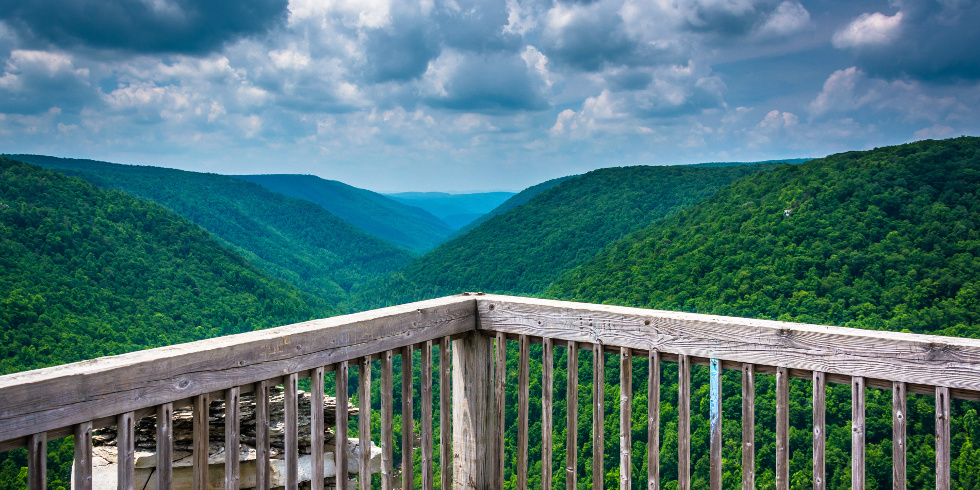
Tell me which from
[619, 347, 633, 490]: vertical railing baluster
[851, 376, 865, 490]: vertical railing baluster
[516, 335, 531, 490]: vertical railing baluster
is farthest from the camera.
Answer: [516, 335, 531, 490]: vertical railing baluster

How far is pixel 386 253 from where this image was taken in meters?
93.8

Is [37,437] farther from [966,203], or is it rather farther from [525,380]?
[966,203]

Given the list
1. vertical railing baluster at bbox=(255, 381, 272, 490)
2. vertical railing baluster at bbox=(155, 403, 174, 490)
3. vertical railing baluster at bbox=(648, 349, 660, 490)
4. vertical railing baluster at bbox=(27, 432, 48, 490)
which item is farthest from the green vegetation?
vertical railing baluster at bbox=(648, 349, 660, 490)

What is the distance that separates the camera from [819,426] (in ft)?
7.13

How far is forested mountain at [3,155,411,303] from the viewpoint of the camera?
2923 inches

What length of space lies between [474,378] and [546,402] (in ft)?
1.14

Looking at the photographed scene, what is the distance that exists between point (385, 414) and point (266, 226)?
3636 inches

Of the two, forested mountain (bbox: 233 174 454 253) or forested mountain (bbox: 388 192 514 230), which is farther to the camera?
forested mountain (bbox: 388 192 514 230)

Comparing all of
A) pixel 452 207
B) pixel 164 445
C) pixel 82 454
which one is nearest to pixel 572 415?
pixel 164 445

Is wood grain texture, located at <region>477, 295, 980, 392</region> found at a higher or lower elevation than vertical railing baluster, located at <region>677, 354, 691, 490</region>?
higher

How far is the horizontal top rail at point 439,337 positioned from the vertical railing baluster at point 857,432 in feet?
0.15

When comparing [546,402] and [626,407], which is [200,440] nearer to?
[546,402]

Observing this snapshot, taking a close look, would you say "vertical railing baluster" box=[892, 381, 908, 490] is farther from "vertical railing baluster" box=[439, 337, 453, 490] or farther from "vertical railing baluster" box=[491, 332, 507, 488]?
"vertical railing baluster" box=[439, 337, 453, 490]

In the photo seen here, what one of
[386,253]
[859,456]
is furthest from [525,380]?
[386,253]
